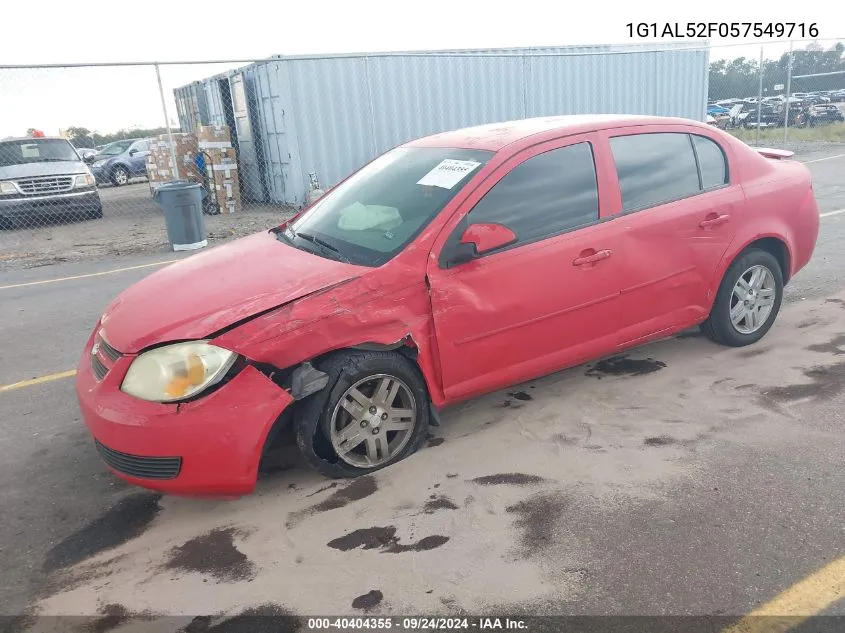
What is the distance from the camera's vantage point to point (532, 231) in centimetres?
364

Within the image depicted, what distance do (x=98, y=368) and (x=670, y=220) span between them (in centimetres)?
323

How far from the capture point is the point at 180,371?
9.64ft

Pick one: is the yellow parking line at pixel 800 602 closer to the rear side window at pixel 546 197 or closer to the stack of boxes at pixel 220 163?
the rear side window at pixel 546 197

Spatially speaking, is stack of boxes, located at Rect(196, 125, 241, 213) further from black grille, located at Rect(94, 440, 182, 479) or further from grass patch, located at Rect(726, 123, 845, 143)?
grass patch, located at Rect(726, 123, 845, 143)

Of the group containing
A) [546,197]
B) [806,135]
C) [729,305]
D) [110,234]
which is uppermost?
[546,197]

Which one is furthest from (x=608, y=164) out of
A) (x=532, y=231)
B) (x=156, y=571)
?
(x=156, y=571)

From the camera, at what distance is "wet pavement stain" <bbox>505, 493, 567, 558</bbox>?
2.75 meters

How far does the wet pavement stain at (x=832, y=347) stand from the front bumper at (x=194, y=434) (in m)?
3.66

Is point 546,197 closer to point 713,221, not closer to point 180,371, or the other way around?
point 713,221

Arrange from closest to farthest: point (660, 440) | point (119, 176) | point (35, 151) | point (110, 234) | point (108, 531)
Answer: point (108, 531) < point (660, 440) < point (110, 234) < point (35, 151) < point (119, 176)

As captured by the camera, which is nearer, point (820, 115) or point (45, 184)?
point (45, 184)

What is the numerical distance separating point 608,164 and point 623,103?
1435 cm

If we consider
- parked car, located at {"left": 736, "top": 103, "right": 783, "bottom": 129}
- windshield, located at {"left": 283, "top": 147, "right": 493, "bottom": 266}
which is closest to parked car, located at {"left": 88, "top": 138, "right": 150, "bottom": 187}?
windshield, located at {"left": 283, "top": 147, "right": 493, "bottom": 266}

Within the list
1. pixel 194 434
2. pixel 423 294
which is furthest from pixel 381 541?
pixel 423 294
